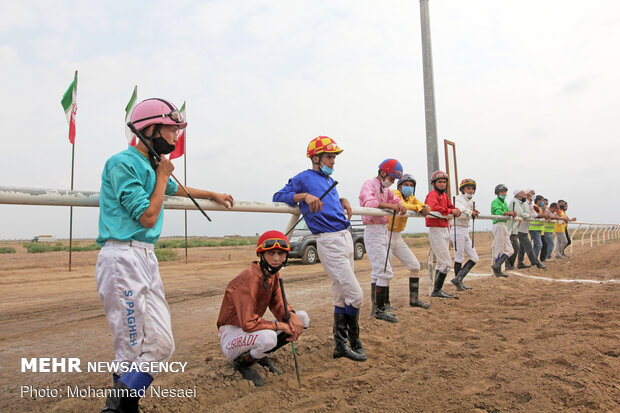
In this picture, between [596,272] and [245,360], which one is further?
[596,272]

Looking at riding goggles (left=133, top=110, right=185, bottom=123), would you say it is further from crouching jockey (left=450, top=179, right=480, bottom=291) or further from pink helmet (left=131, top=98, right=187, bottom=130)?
crouching jockey (left=450, top=179, right=480, bottom=291)

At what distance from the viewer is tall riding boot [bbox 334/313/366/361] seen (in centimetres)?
390

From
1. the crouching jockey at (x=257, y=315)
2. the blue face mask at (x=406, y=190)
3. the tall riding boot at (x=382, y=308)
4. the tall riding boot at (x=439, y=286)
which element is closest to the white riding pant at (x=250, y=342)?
the crouching jockey at (x=257, y=315)

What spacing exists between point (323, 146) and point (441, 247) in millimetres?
3559

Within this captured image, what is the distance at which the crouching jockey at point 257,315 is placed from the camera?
330cm

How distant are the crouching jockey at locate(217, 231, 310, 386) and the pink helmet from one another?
3.75 ft

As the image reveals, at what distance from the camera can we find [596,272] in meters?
10.7

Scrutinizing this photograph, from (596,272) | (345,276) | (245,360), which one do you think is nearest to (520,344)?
(345,276)

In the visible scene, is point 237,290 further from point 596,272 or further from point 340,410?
point 596,272

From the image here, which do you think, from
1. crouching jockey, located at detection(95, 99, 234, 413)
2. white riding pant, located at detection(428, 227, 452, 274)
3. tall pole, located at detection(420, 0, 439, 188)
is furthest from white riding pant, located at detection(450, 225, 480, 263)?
crouching jockey, located at detection(95, 99, 234, 413)

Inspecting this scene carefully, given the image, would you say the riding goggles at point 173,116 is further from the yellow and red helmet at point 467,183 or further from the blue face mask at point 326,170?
the yellow and red helmet at point 467,183

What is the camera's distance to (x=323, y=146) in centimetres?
423

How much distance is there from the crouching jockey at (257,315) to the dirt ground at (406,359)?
197 mm

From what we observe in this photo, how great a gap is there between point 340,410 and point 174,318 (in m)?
4.45
